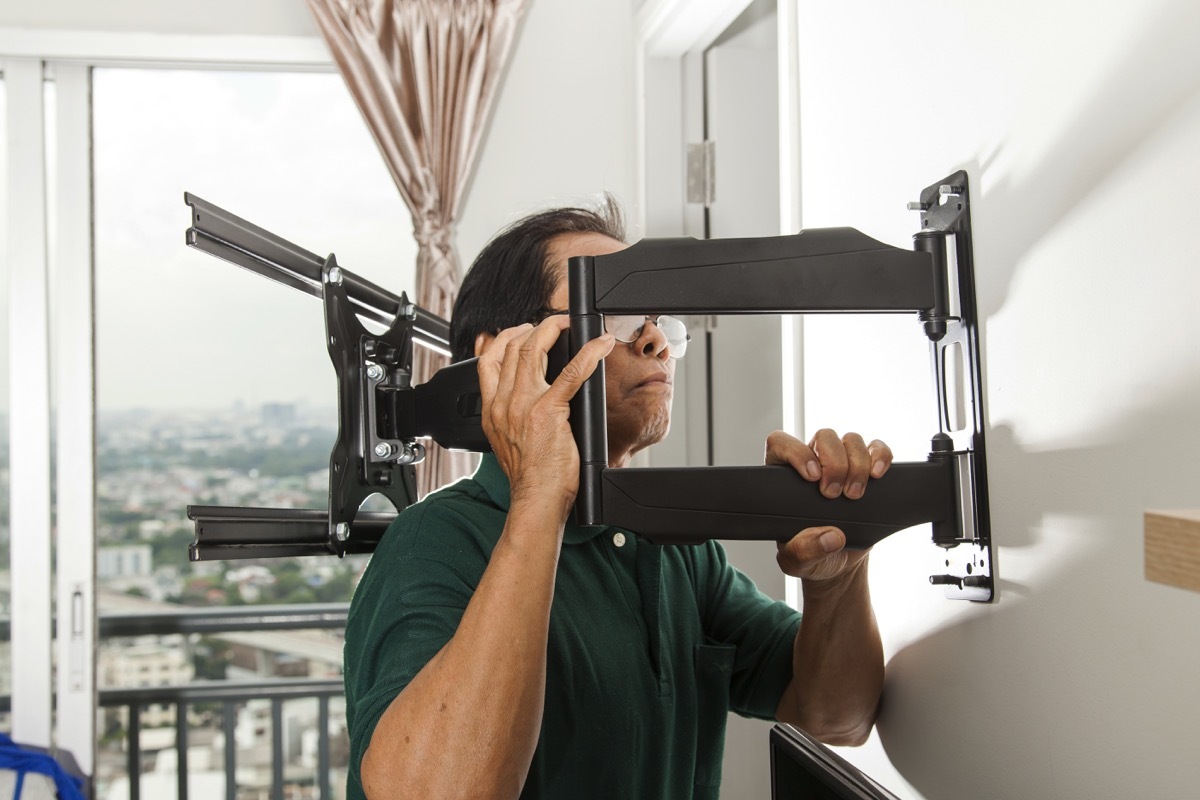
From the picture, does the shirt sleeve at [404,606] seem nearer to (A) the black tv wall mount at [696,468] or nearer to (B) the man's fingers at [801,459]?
(A) the black tv wall mount at [696,468]

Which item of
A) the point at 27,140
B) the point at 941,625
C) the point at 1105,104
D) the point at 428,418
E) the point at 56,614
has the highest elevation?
the point at 27,140

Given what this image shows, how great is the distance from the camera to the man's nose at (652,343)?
1043 mm

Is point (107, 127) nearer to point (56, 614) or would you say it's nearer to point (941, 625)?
point (56, 614)

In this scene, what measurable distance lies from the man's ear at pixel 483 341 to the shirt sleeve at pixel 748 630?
0.40 m

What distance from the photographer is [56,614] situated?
2.24 metres

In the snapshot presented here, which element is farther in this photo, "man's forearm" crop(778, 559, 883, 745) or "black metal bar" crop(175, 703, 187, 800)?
"black metal bar" crop(175, 703, 187, 800)

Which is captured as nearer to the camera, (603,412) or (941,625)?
(603,412)

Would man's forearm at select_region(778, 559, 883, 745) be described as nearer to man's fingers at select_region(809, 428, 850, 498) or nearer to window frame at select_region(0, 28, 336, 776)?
man's fingers at select_region(809, 428, 850, 498)

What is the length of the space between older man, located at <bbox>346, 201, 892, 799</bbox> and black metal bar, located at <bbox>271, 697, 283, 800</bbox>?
1.51 meters

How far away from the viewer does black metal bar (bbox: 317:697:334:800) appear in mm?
2416

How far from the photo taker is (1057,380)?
780mm

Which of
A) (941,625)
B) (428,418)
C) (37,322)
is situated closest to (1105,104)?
(941,625)

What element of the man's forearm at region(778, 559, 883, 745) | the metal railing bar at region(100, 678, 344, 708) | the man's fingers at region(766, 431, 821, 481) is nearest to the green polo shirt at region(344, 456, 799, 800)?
the man's forearm at region(778, 559, 883, 745)

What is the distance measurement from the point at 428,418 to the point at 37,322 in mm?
1663
